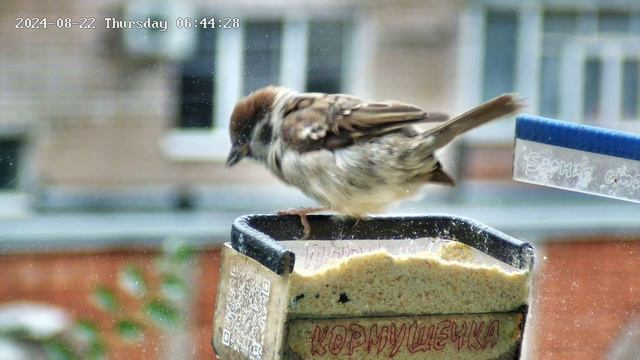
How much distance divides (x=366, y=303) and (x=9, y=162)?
3198 millimetres

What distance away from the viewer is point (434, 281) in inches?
50.4

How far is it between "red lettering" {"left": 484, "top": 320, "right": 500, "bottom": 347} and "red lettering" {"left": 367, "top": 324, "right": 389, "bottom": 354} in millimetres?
110

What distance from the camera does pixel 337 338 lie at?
A: 1.26m

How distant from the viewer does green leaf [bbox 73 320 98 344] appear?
1.83m

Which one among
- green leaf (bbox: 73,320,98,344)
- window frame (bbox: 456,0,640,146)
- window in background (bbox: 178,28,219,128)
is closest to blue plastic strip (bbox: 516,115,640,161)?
green leaf (bbox: 73,320,98,344)

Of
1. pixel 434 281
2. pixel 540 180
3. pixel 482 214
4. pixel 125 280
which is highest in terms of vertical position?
pixel 540 180

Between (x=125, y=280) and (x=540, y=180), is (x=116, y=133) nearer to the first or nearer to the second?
(x=125, y=280)

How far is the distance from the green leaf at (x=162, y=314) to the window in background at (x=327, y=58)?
239 cm

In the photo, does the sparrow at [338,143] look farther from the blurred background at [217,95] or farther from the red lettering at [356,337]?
the blurred background at [217,95]

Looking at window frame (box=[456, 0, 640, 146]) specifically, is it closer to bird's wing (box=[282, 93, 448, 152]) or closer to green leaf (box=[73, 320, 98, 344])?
bird's wing (box=[282, 93, 448, 152])

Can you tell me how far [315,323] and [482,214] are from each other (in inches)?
143

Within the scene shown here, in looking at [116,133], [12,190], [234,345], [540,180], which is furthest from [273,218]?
[116,133]

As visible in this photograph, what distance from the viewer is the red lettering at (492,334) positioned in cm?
132

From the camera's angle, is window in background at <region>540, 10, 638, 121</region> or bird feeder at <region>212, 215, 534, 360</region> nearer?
bird feeder at <region>212, 215, 534, 360</region>
